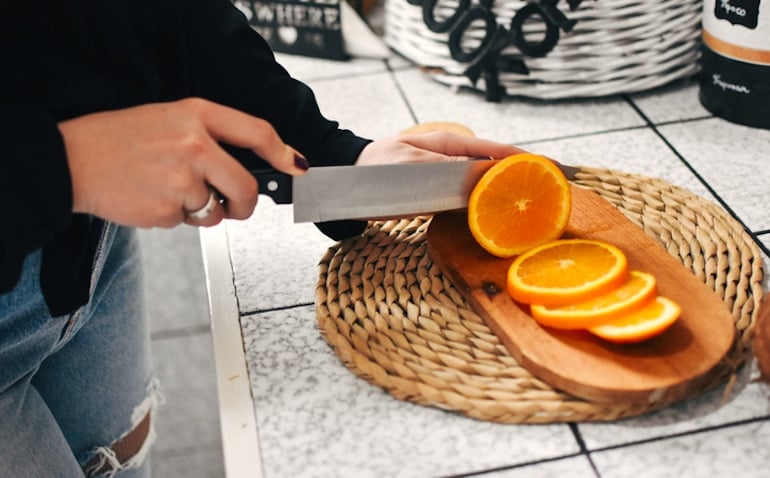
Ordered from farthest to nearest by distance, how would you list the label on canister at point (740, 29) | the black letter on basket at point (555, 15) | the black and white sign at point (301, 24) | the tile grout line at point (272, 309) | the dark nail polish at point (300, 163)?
the black and white sign at point (301, 24) → the black letter on basket at point (555, 15) → the label on canister at point (740, 29) → the tile grout line at point (272, 309) → the dark nail polish at point (300, 163)

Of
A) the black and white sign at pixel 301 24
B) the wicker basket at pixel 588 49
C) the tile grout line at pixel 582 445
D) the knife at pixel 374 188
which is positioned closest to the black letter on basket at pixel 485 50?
the wicker basket at pixel 588 49

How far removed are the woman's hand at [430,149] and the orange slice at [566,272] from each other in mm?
125

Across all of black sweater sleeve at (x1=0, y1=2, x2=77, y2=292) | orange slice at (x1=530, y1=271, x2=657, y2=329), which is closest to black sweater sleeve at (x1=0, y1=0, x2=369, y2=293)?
black sweater sleeve at (x1=0, y1=2, x2=77, y2=292)

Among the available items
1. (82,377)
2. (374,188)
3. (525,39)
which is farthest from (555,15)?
(82,377)

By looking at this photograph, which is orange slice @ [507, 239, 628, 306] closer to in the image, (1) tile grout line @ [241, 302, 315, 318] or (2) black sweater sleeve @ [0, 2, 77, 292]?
(1) tile grout line @ [241, 302, 315, 318]

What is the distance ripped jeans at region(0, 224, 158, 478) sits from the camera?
721mm

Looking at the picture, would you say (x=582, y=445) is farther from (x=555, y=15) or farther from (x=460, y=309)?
(x=555, y=15)

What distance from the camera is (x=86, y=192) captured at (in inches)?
24.3

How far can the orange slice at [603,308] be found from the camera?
2.14 feet

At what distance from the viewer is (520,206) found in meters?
0.77

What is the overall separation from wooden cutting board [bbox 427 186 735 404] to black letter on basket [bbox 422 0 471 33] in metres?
0.40

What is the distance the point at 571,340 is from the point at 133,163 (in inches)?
13.5

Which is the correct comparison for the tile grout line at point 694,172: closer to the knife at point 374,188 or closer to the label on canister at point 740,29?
the label on canister at point 740,29

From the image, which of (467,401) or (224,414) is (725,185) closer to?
(467,401)
